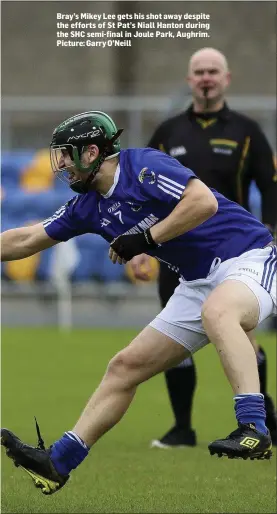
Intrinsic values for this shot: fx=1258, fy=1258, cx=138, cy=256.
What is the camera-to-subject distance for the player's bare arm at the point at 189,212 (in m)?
5.93

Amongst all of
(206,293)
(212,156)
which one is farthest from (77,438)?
(212,156)

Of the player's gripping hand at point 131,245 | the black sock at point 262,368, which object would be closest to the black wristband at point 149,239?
the player's gripping hand at point 131,245

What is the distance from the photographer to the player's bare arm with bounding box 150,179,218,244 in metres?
5.93

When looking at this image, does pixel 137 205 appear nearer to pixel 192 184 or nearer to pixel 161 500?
pixel 192 184

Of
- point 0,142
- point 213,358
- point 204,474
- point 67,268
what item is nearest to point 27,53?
point 0,142

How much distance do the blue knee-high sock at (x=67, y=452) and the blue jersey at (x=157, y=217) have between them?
3.31 ft

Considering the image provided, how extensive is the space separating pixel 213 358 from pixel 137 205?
817 centimetres

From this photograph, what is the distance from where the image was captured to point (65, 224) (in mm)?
6469

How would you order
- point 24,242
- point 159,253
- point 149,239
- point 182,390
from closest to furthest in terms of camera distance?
1. point 149,239
2. point 159,253
3. point 24,242
4. point 182,390

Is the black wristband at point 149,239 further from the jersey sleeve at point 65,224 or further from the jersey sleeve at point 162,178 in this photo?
the jersey sleeve at point 65,224

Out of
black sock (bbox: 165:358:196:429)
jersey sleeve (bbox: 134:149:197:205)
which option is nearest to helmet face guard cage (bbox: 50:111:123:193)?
jersey sleeve (bbox: 134:149:197:205)

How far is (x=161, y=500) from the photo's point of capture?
265 inches

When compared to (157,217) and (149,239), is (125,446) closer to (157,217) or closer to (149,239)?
(157,217)

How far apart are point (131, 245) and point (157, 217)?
263 mm
